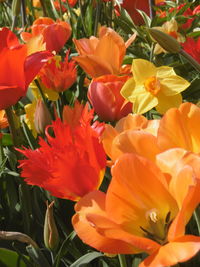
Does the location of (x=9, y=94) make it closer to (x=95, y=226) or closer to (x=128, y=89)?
(x=128, y=89)

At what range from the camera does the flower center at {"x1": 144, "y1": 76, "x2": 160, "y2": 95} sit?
857 millimetres

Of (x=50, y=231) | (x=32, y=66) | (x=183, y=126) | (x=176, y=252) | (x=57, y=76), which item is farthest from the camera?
(x=57, y=76)

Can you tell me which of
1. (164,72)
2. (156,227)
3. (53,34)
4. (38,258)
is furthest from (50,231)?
(53,34)

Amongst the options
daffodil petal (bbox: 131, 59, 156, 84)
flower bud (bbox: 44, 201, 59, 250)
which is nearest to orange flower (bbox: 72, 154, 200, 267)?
flower bud (bbox: 44, 201, 59, 250)

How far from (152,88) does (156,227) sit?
375mm

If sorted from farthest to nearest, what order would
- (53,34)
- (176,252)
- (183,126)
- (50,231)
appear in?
(53,34)
(50,231)
(183,126)
(176,252)

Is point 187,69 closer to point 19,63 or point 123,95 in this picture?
point 123,95

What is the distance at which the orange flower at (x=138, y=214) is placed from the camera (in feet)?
1.37

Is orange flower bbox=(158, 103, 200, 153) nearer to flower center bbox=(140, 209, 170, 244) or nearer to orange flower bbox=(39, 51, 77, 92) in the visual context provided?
flower center bbox=(140, 209, 170, 244)

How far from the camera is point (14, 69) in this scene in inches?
28.1

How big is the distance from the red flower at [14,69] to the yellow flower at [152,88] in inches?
5.9

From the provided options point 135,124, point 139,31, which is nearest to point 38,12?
point 139,31

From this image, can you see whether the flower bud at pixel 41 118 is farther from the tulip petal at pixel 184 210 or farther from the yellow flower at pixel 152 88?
the tulip petal at pixel 184 210

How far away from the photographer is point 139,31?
1230 millimetres
